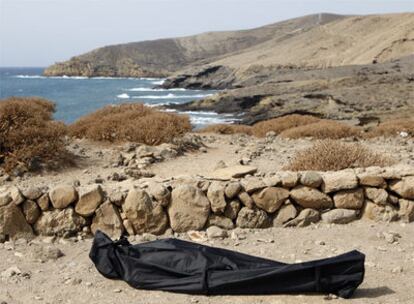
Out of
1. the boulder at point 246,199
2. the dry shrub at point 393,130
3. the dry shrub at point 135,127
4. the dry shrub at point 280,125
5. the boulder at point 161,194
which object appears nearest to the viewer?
the boulder at point 161,194

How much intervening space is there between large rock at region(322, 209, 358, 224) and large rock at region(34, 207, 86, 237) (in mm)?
3044

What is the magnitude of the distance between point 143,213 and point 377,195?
2942mm

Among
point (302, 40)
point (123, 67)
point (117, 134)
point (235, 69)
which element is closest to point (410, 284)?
point (117, 134)

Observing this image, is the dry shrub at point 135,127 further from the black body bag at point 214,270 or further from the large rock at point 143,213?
the black body bag at point 214,270

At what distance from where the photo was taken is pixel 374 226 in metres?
6.39

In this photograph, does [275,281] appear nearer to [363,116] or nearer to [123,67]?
[363,116]

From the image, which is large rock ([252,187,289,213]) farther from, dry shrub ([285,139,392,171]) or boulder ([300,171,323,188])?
dry shrub ([285,139,392,171])

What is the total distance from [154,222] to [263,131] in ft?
41.3

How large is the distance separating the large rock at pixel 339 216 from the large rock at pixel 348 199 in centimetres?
8

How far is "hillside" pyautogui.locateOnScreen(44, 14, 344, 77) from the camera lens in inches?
4811

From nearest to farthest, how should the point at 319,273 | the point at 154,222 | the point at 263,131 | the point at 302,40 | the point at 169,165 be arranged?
the point at 319,273 → the point at 154,222 → the point at 169,165 → the point at 263,131 → the point at 302,40

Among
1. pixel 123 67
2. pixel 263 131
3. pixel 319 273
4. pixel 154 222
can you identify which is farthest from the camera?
pixel 123 67

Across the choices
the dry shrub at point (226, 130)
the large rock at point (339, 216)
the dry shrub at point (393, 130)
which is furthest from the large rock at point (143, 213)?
the dry shrub at point (226, 130)

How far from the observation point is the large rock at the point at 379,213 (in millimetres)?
6551
